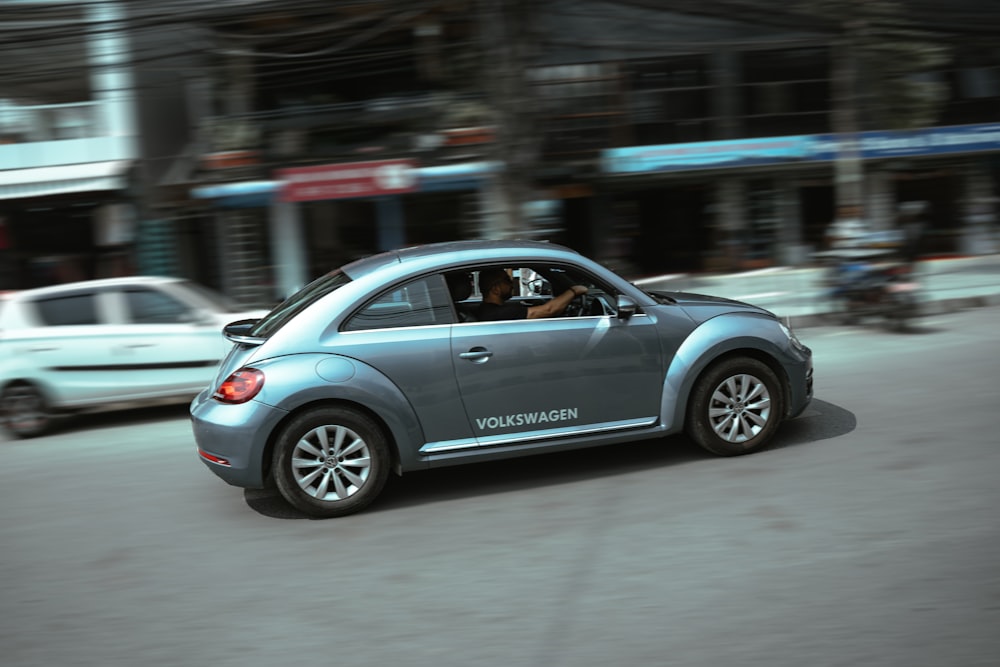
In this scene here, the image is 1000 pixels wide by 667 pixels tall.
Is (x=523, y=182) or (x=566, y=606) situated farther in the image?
(x=523, y=182)

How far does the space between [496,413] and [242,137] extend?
43.5ft

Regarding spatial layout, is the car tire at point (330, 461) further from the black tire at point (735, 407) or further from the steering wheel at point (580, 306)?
the black tire at point (735, 407)

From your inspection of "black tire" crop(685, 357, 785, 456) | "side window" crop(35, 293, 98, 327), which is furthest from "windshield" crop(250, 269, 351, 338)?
"side window" crop(35, 293, 98, 327)

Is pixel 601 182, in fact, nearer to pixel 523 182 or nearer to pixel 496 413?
pixel 523 182

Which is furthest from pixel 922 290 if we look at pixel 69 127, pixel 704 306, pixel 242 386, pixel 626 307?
pixel 69 127

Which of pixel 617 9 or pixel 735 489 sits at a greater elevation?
pixel 617 9

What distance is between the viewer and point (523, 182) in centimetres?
1176

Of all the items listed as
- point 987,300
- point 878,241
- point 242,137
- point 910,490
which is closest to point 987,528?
point 910,490

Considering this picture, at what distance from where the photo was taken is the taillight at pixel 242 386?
533 centimetres

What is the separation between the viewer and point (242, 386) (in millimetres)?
5367

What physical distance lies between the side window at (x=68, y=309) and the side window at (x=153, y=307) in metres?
0.34

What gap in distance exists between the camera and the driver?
5.75 m

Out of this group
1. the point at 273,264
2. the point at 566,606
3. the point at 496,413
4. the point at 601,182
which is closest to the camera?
the point at 566,606

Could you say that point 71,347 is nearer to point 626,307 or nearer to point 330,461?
point 330,461
